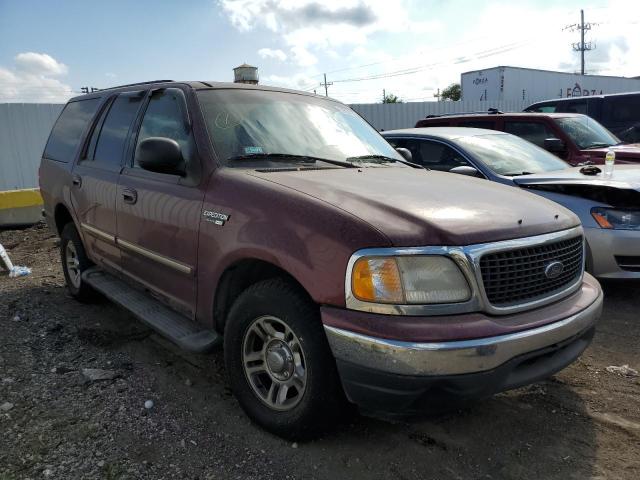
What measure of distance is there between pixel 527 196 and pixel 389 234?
1210 millimetres

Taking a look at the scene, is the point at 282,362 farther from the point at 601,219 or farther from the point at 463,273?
the point at 601,219

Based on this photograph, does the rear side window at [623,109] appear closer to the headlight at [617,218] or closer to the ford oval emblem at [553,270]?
the headlight at [617,218]

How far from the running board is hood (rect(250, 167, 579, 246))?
3.34 ft

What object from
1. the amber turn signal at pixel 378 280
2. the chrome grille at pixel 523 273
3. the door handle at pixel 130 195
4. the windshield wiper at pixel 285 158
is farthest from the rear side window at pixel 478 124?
the amber turn signal at pixel 378 280

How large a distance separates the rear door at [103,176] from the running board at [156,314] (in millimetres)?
158

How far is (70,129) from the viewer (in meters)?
5.08

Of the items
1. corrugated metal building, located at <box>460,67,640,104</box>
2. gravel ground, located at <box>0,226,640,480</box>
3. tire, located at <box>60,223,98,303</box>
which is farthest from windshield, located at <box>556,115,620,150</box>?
corrugated metal building, located at <box>460,67,640,104</box>

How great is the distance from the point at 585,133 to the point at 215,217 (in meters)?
6.38

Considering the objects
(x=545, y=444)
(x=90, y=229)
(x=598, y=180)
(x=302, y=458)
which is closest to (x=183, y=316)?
(x=302, y=458)

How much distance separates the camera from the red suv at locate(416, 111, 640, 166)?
6887mm

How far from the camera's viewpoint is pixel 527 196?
305 centimetres

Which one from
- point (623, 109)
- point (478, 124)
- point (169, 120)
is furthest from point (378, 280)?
point (623, 109)

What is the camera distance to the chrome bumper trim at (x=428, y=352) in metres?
2.16

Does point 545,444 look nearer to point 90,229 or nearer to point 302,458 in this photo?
point 302,458
